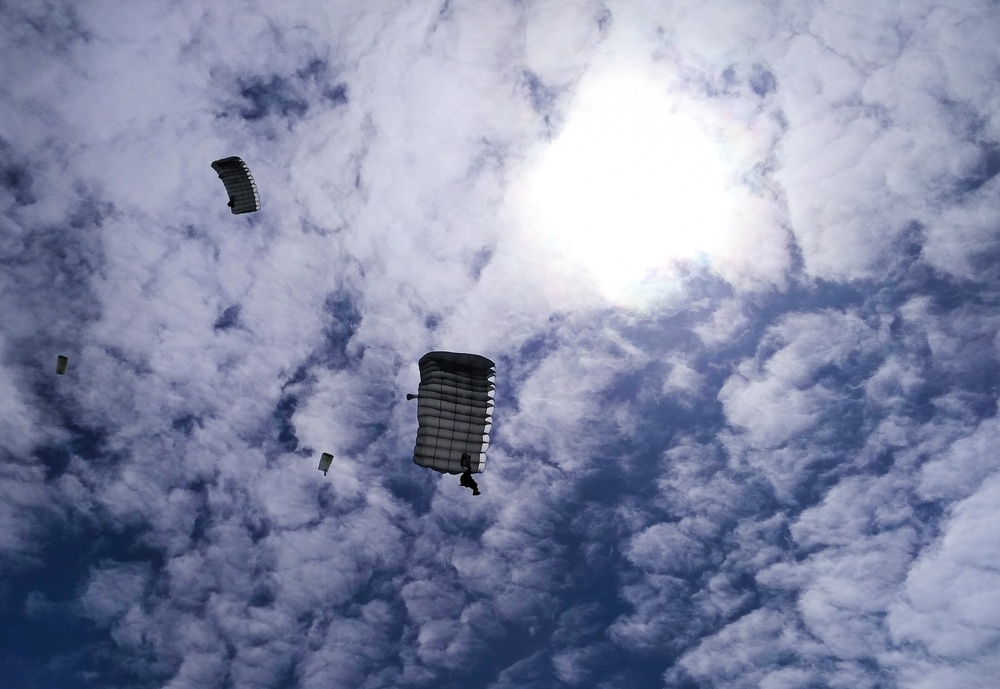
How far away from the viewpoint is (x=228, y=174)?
1281 inches

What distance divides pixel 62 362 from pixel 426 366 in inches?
616

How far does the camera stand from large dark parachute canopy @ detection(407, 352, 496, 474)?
26.0 meters

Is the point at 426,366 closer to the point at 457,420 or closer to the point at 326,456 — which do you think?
the point at 457,420

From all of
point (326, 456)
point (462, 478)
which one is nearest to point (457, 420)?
point (462, 478)

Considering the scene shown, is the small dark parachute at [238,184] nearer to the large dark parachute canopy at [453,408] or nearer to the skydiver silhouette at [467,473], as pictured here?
the large dark parachute canopy at [453,408]

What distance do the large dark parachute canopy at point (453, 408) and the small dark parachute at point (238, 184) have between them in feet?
44.0

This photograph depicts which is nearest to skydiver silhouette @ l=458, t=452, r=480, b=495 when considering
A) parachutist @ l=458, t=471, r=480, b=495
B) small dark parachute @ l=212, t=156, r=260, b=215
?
parachutist @ l=458, t=471, r=480, b=495

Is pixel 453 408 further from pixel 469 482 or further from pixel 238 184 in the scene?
pixel 238 184

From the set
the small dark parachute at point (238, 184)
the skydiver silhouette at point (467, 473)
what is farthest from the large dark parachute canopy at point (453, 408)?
the small dark parachute at point (238, 184)

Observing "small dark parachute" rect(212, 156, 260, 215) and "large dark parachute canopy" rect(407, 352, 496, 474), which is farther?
"small dark parachute" rect(212, 156, 260, 215)

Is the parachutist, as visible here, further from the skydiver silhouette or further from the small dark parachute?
the small dark parachute

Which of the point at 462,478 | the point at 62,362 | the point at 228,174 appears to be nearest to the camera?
the point at 462,478

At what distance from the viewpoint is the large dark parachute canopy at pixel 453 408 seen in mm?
26000

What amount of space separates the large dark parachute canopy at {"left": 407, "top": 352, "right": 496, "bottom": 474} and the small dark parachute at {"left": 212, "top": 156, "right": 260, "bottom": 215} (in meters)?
13.4
